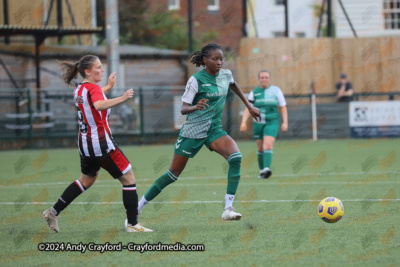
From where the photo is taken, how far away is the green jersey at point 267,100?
1345 centimetres

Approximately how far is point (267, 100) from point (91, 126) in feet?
22.1

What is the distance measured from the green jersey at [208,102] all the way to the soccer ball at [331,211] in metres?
1.56

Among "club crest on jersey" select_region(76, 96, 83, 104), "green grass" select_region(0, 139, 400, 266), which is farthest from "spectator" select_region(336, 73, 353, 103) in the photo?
"club crest on jersey" select_region(76, 96, 83, 104)

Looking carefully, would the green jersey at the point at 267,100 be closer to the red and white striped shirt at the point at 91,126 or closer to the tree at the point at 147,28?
the red and white striped shirt at the point at 91,126

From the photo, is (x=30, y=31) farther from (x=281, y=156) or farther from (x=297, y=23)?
(x=297, y=23)

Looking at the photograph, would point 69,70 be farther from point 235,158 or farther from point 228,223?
point 228,223

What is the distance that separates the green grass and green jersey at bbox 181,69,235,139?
1.07 m

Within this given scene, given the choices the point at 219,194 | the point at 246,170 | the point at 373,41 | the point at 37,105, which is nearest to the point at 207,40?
the point at 373,41

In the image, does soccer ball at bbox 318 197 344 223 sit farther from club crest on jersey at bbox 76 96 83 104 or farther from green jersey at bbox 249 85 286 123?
green jersey at bbox 249 85 286 123

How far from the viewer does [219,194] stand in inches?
425

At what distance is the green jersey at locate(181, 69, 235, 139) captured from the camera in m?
7.89

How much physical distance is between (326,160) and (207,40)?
105ft

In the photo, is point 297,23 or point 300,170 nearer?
point 300,170

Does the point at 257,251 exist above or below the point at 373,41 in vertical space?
below
